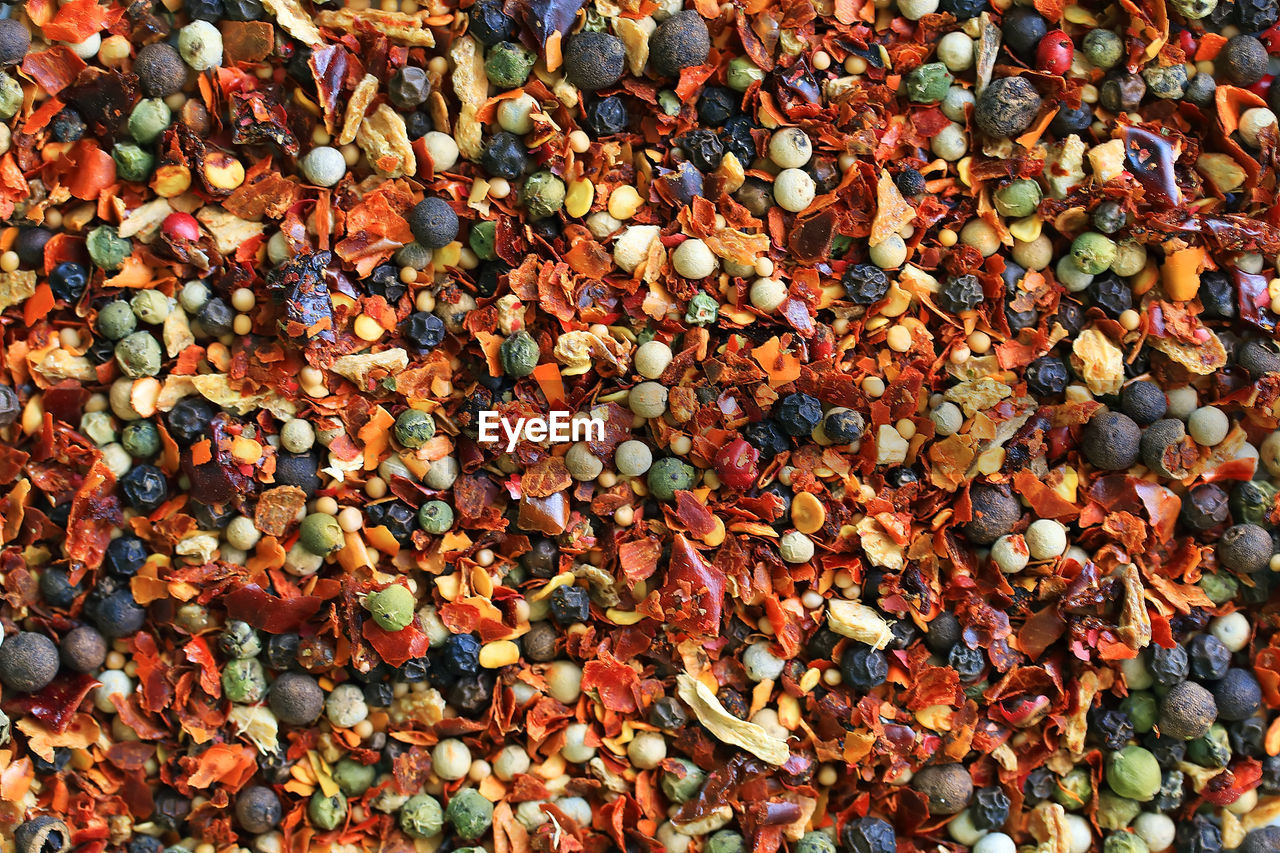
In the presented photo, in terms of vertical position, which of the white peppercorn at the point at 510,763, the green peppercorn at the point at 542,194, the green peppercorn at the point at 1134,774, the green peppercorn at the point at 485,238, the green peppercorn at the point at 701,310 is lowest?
the white peppercorn at the point at 510,763

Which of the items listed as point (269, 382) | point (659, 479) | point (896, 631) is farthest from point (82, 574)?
point (896, 631)

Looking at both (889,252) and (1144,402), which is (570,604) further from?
(1144,402)

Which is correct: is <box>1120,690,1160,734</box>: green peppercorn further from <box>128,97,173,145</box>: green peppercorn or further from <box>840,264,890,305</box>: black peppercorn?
<box>128,97,173,145</box>: green peppercorn

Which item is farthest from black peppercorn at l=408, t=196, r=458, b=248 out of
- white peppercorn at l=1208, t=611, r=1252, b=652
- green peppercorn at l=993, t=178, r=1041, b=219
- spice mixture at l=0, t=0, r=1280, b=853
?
white peppercorn at l=1208, t=611, r=1252, b=652

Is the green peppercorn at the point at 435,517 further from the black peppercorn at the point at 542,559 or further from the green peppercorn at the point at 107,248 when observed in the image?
the green peppercorn at the point at 107,248

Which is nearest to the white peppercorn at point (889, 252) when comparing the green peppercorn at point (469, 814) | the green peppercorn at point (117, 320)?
the green peppercorn at point (469, 814)

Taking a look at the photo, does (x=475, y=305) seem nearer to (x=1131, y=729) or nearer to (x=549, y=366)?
(x=549, y=366)

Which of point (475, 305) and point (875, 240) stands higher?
point (875, 240)
